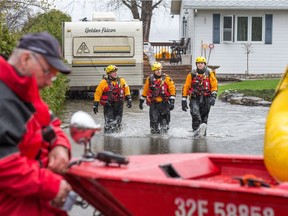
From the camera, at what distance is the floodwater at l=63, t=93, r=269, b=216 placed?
1334 cm

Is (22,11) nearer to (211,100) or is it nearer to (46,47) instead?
(211,100)

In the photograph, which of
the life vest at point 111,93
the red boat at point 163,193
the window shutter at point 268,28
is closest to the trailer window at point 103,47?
the life vest at point 111,93

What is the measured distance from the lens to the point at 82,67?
24.7 m

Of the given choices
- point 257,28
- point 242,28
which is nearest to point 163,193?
point 242,28

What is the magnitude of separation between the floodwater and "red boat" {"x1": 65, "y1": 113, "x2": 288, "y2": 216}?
18.3 feet

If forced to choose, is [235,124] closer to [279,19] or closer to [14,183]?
[14,183]

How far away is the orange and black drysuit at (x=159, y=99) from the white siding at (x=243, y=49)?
18.7 m

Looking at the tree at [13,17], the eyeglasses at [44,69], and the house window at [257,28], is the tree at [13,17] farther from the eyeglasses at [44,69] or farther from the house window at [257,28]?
the house window at [257,28]

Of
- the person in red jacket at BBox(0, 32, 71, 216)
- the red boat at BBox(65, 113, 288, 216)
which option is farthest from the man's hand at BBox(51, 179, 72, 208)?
the red boat at BBox(65, 113, 288, 216)

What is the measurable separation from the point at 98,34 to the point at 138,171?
2014 centimetres

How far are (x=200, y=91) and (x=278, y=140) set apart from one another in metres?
10.2

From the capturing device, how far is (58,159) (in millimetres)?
4316

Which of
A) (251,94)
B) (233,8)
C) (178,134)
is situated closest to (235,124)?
(178,134)

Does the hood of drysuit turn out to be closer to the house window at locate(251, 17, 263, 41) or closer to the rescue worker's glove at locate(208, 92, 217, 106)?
the rescue worker's glove at locate(208, 92, 217, 106)
